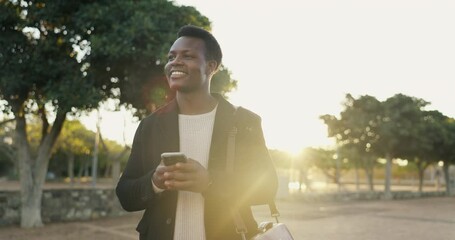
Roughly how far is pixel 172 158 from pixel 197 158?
1.31 feet

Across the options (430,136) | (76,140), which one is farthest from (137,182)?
(76,140)

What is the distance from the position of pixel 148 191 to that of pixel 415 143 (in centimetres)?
2937

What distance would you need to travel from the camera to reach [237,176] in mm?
1787

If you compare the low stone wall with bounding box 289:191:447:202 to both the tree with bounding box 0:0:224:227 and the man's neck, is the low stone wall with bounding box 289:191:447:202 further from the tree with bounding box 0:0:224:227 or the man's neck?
the man's neck

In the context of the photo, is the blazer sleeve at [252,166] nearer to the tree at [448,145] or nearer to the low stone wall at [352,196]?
the low stone wall at [352,196]

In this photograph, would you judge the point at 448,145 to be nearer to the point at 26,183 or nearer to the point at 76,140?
the point at 76,140

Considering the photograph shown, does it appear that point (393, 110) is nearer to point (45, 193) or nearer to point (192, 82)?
point (45, 193)

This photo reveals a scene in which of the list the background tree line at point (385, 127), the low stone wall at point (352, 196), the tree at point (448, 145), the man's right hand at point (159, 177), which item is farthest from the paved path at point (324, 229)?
the tree at point (448, 145)

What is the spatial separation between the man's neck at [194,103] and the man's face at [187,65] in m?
0.05

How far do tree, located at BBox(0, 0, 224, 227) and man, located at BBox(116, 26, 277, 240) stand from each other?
960 centimetres

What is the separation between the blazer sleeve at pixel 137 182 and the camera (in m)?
1.79

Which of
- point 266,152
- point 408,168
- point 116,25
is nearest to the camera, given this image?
point 266,152

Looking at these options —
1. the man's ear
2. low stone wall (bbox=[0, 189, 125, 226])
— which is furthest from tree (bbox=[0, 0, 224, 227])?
the man's ear

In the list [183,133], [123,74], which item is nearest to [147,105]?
[123,74]
